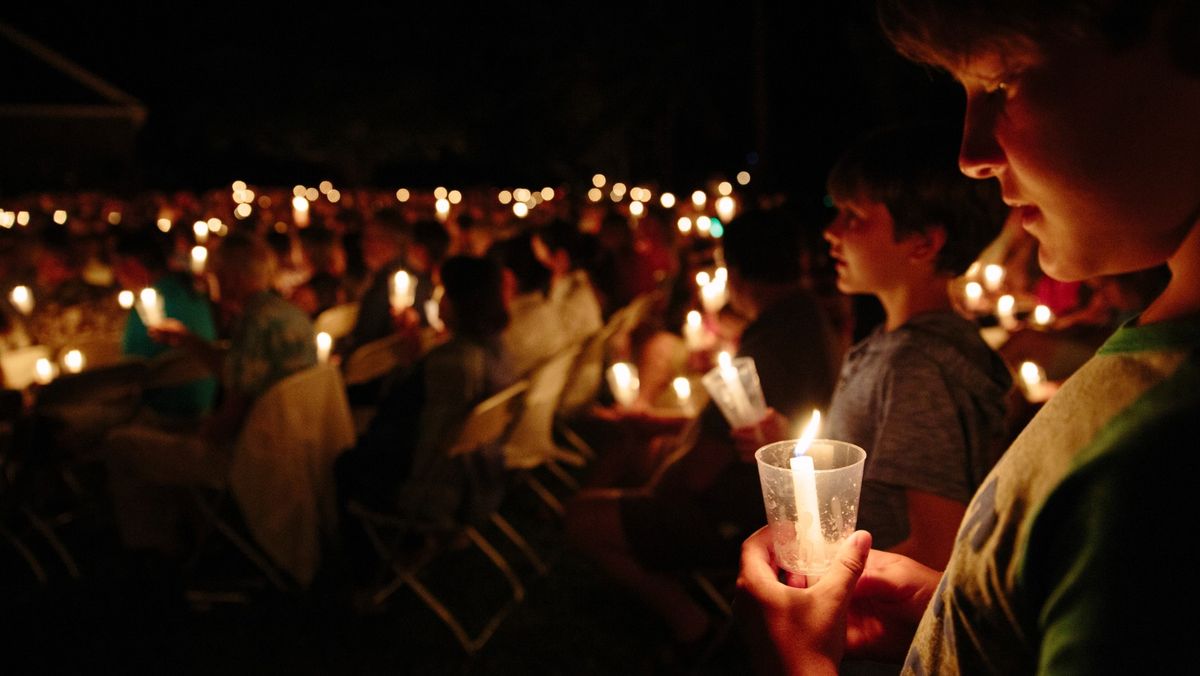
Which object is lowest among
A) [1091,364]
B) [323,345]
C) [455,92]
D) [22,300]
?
[323,345]

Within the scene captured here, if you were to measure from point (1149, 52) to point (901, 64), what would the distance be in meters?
14.4

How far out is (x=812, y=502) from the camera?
1181mm

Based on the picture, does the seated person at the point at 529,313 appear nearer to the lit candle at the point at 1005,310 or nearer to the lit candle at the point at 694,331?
the lit candle at the point at 694,331

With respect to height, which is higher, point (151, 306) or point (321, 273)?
point (151, 306)

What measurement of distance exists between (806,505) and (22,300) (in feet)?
21.8

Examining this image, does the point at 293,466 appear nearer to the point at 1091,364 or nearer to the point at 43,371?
the point at 43,371

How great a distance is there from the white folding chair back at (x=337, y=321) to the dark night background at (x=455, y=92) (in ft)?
26.3

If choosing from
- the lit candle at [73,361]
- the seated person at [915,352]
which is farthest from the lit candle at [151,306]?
the seated person at [915,352]

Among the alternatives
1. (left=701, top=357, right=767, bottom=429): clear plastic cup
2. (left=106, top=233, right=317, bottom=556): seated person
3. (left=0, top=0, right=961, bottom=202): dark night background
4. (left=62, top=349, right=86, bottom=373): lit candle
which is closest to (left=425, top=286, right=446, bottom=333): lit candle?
(left=106, top=233, right=317, bottom=556): seated person

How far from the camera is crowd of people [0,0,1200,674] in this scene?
76cm

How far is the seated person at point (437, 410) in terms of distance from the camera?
168 inches

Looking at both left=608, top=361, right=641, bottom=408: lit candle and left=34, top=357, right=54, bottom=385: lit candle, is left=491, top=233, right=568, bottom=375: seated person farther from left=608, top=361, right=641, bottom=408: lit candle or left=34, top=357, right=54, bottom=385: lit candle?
left=34, top=357, right=54, bottom=385: lit candle

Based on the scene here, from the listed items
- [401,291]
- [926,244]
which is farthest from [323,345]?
[926,244]

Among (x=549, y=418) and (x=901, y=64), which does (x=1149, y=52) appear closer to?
(x=549, y=418)
